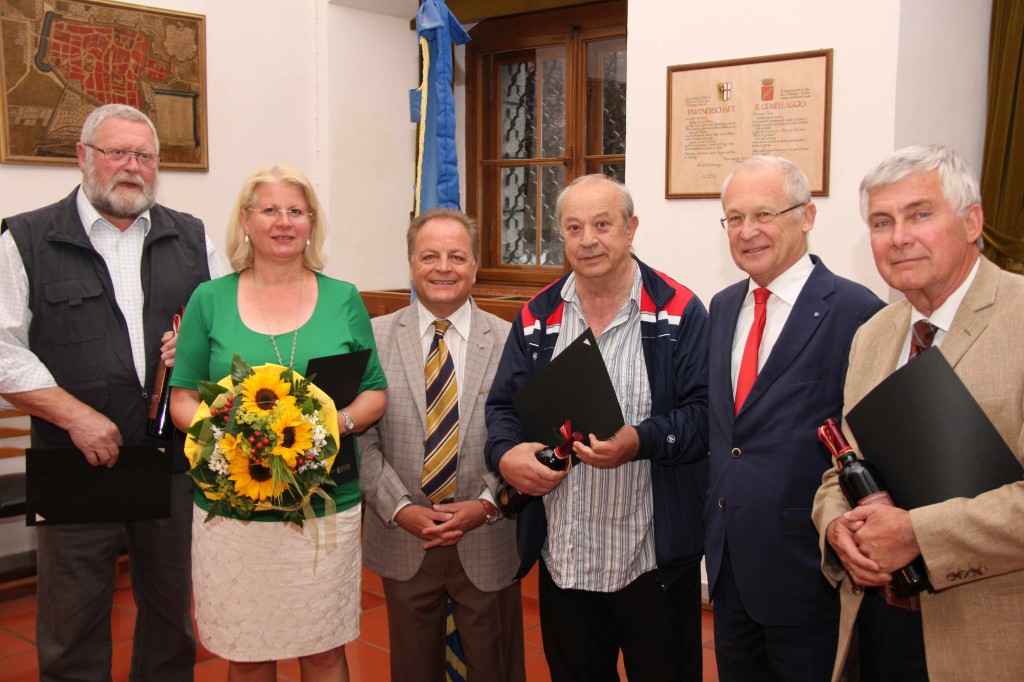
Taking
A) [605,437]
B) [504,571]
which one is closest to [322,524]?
[504,571]

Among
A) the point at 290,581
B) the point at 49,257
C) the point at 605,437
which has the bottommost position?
the point at 290,581

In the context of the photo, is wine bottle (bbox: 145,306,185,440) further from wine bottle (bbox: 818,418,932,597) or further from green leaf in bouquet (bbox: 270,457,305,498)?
wine bottle (bbox: 818,418,932,597)

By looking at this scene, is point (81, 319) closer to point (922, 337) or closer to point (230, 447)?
point (230, 447)

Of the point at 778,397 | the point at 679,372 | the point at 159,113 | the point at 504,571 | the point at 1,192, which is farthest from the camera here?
the point at 159,113

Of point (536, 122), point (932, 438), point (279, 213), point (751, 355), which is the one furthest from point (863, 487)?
Result: point (536, 122)

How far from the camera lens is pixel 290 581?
2.36 meters

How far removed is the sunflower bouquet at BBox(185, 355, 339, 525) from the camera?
7.00 ft

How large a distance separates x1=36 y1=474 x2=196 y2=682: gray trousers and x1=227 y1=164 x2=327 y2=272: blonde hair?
31.2 inches

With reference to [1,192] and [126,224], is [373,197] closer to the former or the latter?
[1,192]

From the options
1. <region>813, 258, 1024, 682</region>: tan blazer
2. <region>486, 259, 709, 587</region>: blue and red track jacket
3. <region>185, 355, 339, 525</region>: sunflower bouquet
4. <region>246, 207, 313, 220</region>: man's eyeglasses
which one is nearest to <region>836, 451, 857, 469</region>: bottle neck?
<region>813, 258, 1024, 682</region>: tan blazer

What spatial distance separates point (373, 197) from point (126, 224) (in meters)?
3.20

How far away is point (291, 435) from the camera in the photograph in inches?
85.0

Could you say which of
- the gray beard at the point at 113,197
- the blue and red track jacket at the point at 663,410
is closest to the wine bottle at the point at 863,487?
the blue and red track jacket at the point at 663,410

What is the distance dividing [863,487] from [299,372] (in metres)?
1.41
